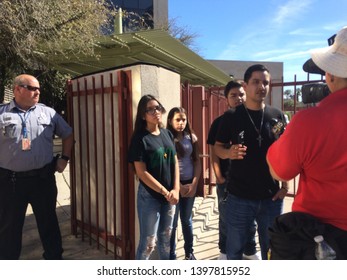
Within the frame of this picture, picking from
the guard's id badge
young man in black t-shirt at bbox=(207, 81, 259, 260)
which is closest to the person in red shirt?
young man in black t-shirt at bbox=(207, 81, 259, 260)

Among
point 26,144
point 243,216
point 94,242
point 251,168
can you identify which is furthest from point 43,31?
point 243,216

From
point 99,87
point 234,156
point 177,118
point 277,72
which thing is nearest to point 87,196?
point 99,87

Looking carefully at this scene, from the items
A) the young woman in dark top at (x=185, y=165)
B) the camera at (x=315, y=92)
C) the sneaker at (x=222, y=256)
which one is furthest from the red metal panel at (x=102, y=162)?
the camera at (x=315, y=92)

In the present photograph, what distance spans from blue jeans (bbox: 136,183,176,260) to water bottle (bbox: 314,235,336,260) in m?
1.65

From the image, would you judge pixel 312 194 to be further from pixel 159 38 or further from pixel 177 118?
pixel 159 38

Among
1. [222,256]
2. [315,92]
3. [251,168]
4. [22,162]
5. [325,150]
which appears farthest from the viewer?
[222,256]

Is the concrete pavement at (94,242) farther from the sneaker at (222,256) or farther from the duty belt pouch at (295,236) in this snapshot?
the duty belt pouch at (295,236)

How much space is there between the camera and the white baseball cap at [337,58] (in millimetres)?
1483

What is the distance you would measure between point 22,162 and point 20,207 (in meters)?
0.46

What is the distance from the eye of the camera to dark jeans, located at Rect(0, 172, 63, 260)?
3305 mm

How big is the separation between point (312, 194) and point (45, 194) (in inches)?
109

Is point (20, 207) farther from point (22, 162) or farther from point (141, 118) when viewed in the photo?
point (141, 118)

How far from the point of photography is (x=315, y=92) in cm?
180

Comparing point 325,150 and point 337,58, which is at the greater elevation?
point 337,58
